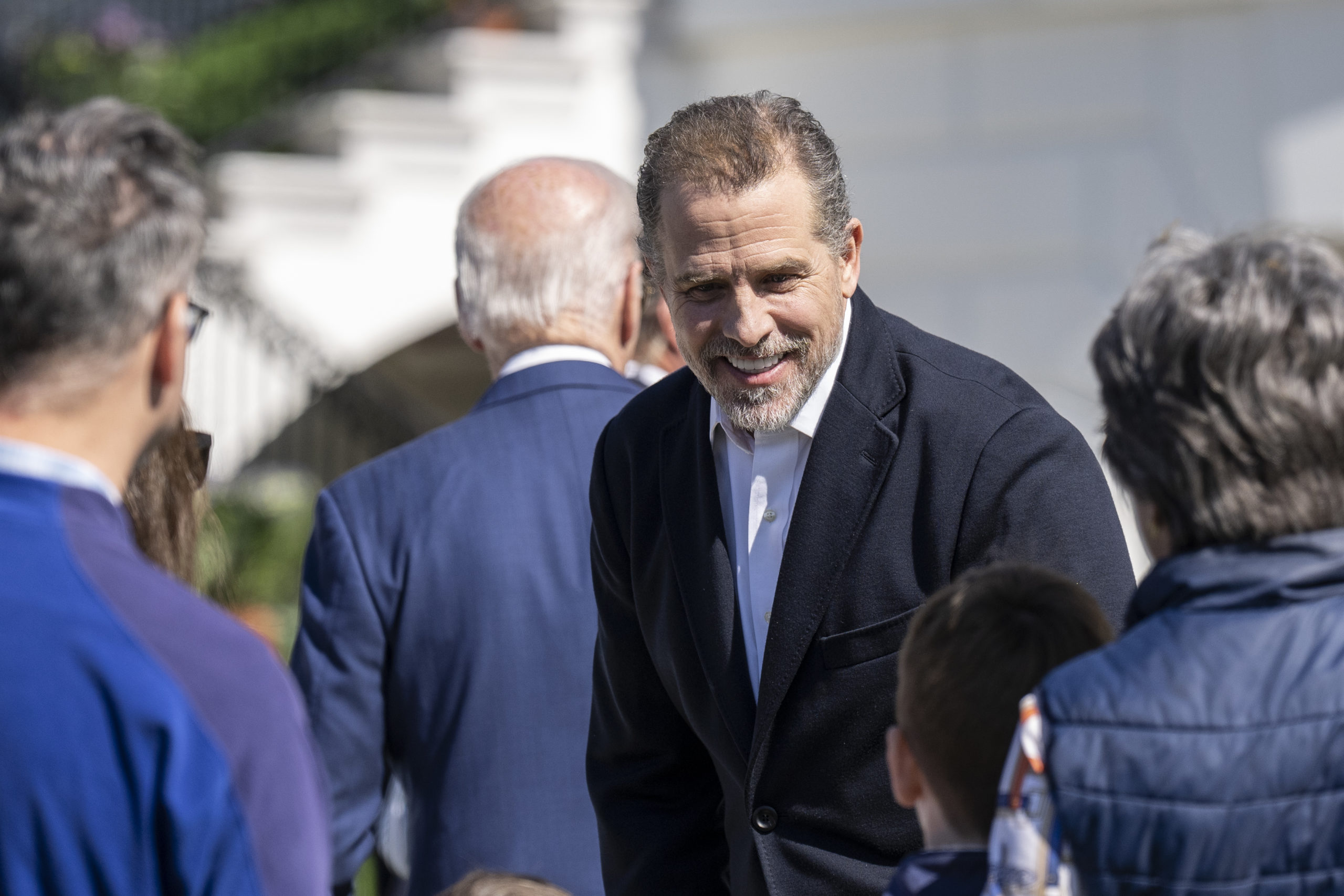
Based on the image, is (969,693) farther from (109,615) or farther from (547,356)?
(547,356)

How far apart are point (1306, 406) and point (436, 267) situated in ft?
25.6

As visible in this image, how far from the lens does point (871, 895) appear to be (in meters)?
2.19

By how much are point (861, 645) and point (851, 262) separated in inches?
24.9

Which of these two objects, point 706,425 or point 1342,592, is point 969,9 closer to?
point 706,425

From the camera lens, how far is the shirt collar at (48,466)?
4.64 feet

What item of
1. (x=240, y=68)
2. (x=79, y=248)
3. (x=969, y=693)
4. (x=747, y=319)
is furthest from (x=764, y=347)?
(x=240, y=68)

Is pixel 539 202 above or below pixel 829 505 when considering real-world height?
above

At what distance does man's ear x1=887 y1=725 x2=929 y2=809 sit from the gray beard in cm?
73

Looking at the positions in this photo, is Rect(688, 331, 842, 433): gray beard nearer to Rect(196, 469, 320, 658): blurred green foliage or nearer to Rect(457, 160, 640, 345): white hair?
Rect(457, 160, 640, 345): white hair

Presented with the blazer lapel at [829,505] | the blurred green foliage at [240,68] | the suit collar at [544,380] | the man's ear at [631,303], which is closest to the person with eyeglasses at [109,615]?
the blazer lapel at [829,505]

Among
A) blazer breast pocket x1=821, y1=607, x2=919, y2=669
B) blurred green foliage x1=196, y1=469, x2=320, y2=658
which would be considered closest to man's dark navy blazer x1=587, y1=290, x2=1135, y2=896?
blazer breast pocket x1=821, y1=607, x2=919, y2=669

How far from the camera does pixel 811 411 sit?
7.75ft

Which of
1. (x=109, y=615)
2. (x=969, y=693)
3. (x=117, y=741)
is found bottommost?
(x=969, y=693)

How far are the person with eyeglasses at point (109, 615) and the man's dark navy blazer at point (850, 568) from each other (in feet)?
2.88
